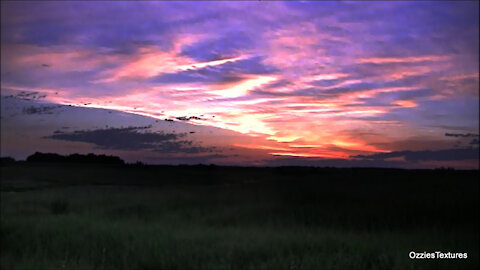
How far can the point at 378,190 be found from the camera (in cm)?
2622

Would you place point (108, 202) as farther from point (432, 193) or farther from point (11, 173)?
point (432, 193)

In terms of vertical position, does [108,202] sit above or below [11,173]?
below

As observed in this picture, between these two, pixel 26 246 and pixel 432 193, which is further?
pixel 432 193

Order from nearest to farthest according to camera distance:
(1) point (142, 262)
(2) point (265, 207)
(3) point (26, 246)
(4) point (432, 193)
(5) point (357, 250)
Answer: (1) point (142, 262) < (5) point (357, 250) < (3) point (26, 246) < (2) point (265, 207) < (4) point (432, 193)

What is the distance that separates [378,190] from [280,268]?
1845 cm

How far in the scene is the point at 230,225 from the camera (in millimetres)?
17766

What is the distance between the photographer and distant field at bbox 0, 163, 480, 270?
10078 mm

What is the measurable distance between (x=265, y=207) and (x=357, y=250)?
36.7 feet

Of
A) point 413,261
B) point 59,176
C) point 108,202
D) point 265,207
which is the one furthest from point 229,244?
point 59,176

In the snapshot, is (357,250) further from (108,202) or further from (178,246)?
(108,202)

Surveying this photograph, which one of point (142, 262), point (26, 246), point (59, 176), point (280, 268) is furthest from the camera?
point (59, 176)

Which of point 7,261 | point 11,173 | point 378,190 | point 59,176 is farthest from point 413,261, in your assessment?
point 59,176

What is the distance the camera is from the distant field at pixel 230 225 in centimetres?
1008

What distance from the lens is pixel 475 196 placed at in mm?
22172
